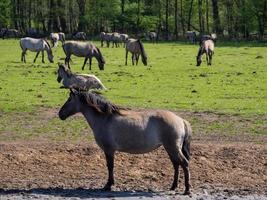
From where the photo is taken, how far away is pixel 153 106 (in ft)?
65.2

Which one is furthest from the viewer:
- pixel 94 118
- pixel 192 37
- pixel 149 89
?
pixel 192 37

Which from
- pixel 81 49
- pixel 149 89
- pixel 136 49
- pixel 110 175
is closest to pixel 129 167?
pixel 110 175

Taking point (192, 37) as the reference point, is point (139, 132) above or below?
below

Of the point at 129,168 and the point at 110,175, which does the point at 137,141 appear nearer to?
the point at 110,175

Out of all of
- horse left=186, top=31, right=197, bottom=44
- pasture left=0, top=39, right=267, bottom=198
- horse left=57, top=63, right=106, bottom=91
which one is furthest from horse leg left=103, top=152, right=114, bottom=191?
horse left=186, top=31, right=197, bottom=44

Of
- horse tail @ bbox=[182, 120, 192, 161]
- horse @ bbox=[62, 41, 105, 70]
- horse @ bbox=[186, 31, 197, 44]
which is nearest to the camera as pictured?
horse tail @ bbox=[182, 120, 192, 161]

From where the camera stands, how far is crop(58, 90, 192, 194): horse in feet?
38.4

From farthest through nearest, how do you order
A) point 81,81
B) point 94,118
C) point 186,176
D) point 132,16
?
1. point 132,16
2. point 81,81
3. point 94,118
4. point 186,176

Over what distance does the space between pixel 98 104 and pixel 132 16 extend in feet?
247

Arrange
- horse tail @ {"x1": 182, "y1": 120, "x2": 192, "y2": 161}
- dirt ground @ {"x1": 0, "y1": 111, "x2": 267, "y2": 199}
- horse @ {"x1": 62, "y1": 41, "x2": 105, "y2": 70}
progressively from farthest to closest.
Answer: horse @ {"x1": 62, "y1": 41, "x2": 105, "y2": 70} → dirt ground @ {"x1": 0, "y1": 111, "x2": 267, "y2": 199} → horse tail @ {"x1": 182, "y1": 120, "x2": 192, "y2": 161}

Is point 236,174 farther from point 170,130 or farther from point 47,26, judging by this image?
point 47,26

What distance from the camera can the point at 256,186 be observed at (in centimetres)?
1274

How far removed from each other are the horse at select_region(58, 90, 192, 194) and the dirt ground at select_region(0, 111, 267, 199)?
2.65ft

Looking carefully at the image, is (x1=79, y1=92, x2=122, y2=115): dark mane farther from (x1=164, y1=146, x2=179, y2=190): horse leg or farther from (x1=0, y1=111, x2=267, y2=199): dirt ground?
(x1=0, y1=111, x2=267, y2=199): dirt ground
